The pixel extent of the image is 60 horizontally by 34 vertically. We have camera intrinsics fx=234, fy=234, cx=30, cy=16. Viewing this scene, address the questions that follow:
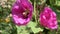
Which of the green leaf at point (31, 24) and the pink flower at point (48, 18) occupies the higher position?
the pink flower at point (48, 18)

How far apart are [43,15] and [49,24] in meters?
0.05

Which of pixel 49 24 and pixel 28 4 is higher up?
pixel 28 4

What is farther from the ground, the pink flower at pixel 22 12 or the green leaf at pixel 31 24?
A: the pink flower at pixel 22 12

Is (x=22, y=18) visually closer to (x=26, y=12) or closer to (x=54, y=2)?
(x=26, y=12)

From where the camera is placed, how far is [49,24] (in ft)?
3.79

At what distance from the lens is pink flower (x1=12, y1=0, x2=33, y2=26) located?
3.88 ft

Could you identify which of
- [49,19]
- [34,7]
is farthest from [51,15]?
[34,7]

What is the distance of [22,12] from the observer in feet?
4.09

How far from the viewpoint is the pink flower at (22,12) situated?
1182 mm

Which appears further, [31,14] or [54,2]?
[54,2]

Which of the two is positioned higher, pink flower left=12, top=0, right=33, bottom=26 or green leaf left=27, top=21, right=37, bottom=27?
pink flower left=12, top=0, right=33, bottom=26

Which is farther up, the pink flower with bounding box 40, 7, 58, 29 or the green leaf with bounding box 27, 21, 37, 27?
the pink flower with bounding box 40, 7, 58, 29

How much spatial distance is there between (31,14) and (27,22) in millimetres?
45

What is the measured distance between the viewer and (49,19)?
1.17m
